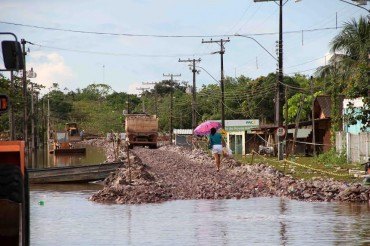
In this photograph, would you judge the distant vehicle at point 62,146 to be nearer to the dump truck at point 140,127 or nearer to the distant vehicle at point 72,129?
the dump truck at point 140,127

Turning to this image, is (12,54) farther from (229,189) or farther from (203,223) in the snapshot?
(229,189)

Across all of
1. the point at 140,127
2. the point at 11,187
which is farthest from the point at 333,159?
the point at 11,187

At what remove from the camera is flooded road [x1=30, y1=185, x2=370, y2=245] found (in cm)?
1513

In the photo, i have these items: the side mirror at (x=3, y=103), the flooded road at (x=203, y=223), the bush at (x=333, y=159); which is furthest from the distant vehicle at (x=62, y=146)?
the side mirror at (x=3, y=103)

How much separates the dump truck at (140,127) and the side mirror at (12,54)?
6407cm

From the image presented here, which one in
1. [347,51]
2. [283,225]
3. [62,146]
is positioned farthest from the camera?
[62,146]

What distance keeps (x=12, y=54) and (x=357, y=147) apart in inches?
1267

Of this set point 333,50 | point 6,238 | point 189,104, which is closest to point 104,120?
point 189,104

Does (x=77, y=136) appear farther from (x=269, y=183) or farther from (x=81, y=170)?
(x=269, y=183)

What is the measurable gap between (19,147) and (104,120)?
549 feet

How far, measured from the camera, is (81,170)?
3600 centimetres

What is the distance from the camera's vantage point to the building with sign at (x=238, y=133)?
68.6 m

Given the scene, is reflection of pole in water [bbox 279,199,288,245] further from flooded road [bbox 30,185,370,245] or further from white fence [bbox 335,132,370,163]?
white fence [bbox 335,132,370,163]

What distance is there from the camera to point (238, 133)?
69.2 metres
